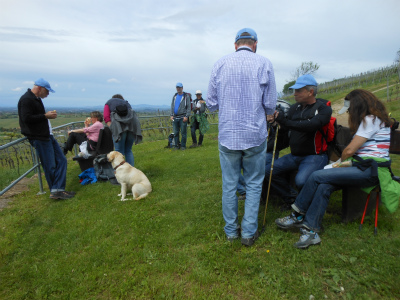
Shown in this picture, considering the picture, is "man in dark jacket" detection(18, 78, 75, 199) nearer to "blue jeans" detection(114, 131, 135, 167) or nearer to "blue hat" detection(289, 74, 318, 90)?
"blue jeans" detection(114, 131, 135, 167)

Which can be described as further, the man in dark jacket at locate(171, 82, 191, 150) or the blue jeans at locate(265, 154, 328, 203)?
the man in dark jacket at locate(171, 82, 191, 150)

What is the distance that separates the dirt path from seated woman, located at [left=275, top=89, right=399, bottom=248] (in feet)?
17.3

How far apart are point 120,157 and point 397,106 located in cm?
1905

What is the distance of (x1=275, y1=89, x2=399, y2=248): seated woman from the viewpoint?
2754mm

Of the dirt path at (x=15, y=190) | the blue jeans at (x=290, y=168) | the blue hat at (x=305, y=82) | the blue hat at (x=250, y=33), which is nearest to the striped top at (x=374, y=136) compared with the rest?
the blue jeans at (x=290, y=168)

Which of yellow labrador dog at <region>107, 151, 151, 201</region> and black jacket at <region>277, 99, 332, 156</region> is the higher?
black jacket at <region>277, 99, 332, 156</region>

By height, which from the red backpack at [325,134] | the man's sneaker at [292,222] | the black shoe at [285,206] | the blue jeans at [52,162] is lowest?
the black shoe at [285,206]

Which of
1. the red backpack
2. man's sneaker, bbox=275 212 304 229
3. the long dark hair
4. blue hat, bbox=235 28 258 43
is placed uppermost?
blue hat, bbox=235 28 258 43

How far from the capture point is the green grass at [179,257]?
2.35 metres

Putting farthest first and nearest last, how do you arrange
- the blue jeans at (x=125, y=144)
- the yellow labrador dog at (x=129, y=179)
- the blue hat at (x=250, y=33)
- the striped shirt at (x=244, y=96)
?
1. the blue jeans at (x=125, y=144)
2. the yellow labrador dog at (x=129, y=179)
3. the blue hat at (x=250, y=33)
4. the striped shirt at (x=244, y=96)

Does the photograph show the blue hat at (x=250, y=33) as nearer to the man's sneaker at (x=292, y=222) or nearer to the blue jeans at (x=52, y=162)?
the man's sneaker at (x=292, y=222)

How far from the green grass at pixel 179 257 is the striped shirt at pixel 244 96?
1275 mm

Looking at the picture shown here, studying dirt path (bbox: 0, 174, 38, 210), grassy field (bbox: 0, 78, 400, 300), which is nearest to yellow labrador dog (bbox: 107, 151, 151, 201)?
grassy field (bbox: 0, 78, 400, 300)

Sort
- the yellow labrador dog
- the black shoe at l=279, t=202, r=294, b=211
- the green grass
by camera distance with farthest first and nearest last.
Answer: the yellow labrador dog, the black shoe at l=279, t=202, r=294, b=211, the green grass
